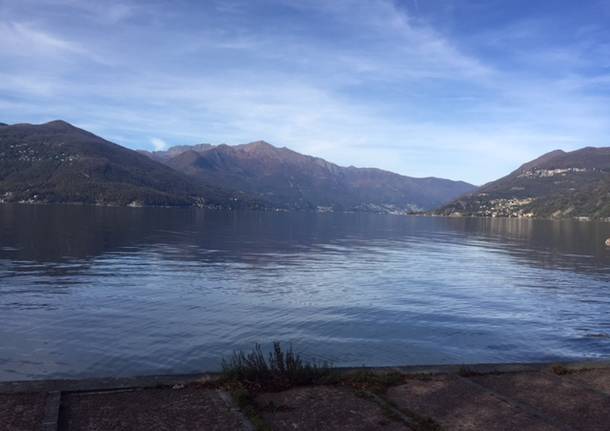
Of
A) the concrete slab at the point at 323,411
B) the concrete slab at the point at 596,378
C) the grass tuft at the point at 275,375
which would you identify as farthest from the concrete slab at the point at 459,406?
the concrete slab at the point at 596,378

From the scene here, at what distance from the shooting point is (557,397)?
1248 centimetres

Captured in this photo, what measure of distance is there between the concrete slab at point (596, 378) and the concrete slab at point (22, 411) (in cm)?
1319

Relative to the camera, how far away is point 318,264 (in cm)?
5428

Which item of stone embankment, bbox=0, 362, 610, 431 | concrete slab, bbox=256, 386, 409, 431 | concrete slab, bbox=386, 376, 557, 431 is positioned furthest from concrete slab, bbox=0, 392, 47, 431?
concrete slab, bbox=386, 376, 557, 431

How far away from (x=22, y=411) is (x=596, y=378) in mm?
14385

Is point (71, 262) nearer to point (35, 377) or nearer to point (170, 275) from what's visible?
point (170, 275)

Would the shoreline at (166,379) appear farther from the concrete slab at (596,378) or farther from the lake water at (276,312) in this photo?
the lake water at (276,312)

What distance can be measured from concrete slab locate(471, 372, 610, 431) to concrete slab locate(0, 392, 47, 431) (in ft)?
34.3

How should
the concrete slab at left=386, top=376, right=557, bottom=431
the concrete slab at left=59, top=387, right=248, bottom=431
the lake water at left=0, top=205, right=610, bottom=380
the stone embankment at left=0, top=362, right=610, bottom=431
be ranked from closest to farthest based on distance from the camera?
1. the concrete slab at left=59, top=387, right=248, bottom=431
2. the stone embankment at left=0, top=362, right=610, bottom=431
3. the concrete slab at left=386, top=376, right=557, bottom=431
4. the lake water at left=0, top=205, right=610, bottom=380

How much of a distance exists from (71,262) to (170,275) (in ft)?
39.0

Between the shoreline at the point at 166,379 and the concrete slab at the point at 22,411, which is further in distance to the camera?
the shoreline at the point at 166,379

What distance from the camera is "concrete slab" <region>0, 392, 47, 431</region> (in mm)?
9641

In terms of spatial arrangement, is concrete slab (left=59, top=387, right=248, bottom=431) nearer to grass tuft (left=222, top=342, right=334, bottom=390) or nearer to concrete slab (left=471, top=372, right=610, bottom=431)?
grass tuft (left=222, top=342, right=334, bottom=390)

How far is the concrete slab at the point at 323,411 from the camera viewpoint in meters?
10.3
